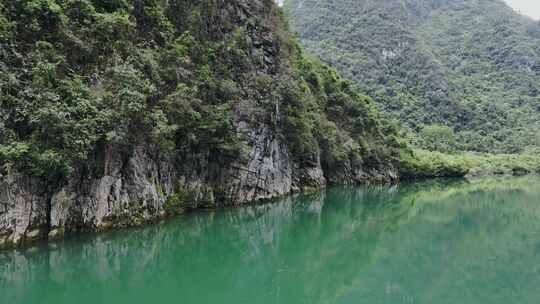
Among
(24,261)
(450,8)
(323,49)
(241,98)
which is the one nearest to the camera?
(24,261)

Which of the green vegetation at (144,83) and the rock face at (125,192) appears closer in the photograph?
the rock face at (125,192)

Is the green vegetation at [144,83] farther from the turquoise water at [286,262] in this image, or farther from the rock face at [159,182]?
the turquoise water at [286,262]

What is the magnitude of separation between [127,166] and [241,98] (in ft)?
40.3

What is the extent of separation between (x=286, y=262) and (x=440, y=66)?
414ft

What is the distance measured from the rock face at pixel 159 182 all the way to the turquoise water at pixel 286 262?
902 millimetres

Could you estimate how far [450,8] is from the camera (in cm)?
18738

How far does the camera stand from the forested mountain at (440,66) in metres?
103

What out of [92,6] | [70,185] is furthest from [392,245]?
[92,6]

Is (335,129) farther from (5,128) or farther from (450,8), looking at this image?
(450,8)

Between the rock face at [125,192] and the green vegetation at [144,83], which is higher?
the green vegetation at [144,83]

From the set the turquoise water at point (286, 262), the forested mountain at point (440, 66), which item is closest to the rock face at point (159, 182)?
the turquoise water at point (286, 262)

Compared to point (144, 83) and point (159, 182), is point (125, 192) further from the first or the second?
point (144, 83)

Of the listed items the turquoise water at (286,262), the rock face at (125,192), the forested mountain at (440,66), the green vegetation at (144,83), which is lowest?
the turquoise water at (286,262)

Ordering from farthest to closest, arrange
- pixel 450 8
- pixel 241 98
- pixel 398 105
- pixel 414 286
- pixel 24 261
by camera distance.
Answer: pixel 450 8, pixel 398 105, pixel 241 98, pixel 24 261, pixel 414 286
